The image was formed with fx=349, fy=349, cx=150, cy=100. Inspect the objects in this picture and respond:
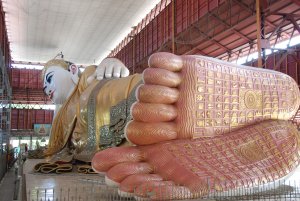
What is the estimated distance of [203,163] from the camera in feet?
5.37

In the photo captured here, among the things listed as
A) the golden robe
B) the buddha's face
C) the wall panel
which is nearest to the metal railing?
the golden robe

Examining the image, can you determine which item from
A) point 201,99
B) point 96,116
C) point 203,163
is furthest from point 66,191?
point 96,116

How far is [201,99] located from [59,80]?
109 inches

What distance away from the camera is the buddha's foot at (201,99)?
175 centimetres

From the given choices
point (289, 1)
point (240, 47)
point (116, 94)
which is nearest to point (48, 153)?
point (116, 94)

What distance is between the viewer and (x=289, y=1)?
6684 millimetres

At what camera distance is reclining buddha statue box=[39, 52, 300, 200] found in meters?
1.54

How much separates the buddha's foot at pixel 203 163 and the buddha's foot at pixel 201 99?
6cm

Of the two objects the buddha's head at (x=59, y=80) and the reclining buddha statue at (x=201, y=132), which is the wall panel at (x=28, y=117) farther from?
the reclining buddha statue at (x=201, y=132)

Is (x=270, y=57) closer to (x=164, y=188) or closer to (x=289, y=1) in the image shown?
(x=289, y=1)

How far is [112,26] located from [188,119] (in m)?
10.5

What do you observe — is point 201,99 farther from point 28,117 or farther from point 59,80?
point 28,117

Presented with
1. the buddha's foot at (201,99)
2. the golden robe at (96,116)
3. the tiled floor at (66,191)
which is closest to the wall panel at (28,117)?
the golden robe at (96,116)

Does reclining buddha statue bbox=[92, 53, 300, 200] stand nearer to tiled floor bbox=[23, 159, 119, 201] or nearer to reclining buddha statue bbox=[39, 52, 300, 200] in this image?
reclining buddha statue bbox=[39, 52, 300, 200]
